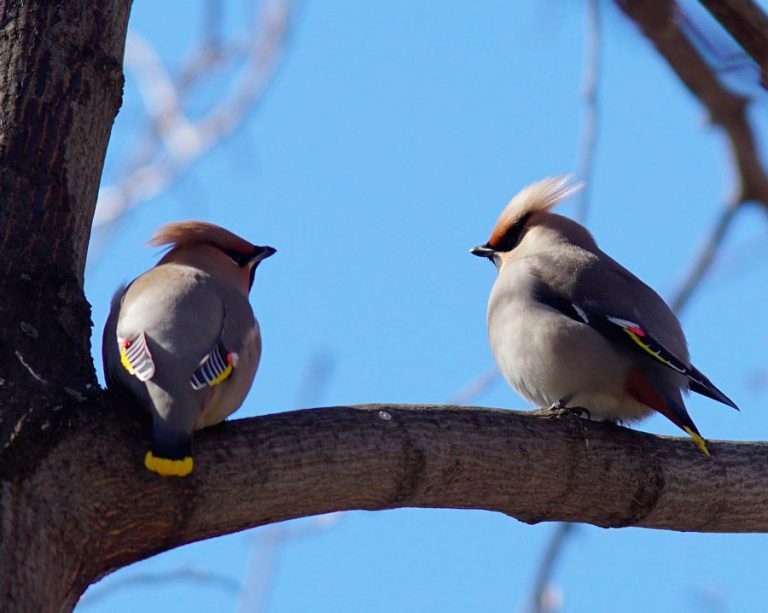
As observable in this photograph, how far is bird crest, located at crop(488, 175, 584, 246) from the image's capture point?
5055 millimetres

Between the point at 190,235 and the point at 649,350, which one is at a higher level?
the point at 190,235

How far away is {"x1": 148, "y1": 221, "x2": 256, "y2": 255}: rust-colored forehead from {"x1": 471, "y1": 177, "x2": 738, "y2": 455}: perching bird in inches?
41.8

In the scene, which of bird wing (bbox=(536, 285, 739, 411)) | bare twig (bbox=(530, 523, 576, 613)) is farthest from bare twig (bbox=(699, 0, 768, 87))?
bird wing (bbox=(536, 285, 739, 411))

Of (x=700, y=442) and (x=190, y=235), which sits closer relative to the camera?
(x=700, y=442)

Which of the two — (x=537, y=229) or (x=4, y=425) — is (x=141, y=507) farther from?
(x=537, y=229)

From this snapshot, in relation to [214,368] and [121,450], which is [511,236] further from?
[121,450]

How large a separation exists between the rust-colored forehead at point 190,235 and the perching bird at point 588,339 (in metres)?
1.06

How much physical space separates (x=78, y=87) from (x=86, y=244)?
1.37 ft

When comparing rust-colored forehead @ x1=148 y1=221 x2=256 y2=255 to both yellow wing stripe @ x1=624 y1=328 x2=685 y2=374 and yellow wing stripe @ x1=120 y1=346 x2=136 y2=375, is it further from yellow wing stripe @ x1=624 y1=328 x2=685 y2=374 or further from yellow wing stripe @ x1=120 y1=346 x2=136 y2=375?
yellow wing stripe @ x1=624 y1=328 x2=685 y2=374

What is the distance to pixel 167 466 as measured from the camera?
8.13ft

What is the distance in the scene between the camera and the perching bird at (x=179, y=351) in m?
2.70

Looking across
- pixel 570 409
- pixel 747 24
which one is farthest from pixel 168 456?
pixel 747 24

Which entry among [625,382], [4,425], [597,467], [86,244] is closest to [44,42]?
[86,244]

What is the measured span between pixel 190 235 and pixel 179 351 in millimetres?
1113
